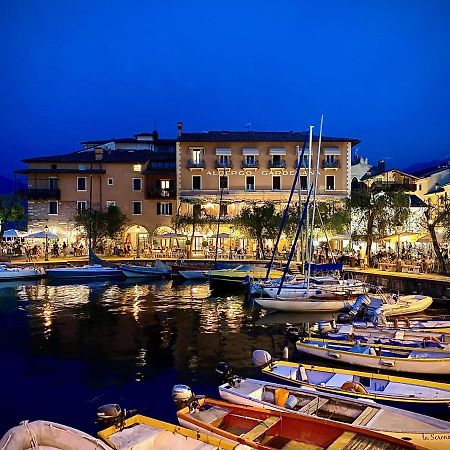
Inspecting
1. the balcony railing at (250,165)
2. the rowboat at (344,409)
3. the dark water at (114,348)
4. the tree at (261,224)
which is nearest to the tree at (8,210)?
the dark water at (114,348)

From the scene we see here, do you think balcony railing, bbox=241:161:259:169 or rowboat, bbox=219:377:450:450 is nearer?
rowboat, bbox=219:377:450:450

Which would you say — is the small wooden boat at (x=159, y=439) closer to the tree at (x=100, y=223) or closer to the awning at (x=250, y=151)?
the tree at (x=100, y=223)

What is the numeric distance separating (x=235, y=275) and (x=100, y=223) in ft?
71.8

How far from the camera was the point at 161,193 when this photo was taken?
197 ft

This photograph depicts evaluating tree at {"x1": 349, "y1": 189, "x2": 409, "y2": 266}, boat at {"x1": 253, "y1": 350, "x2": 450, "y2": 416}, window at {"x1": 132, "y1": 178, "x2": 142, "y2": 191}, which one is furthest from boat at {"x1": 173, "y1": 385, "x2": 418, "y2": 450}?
window at {"x1": 132, "y1": 178, "x2": 142, "y2": 191}

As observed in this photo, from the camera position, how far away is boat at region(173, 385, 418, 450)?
29.5 ft

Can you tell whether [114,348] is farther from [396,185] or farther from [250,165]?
[396,185]

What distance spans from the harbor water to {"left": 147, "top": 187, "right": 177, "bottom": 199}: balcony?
84.1 ft

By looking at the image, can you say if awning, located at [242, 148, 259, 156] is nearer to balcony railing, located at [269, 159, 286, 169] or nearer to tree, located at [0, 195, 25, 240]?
balcony railing, located at [269, 159, 286, 169]

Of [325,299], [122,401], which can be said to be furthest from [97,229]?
[122,401]

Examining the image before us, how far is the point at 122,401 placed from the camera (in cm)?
1436

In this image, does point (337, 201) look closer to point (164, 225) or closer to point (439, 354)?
point (164, 225)

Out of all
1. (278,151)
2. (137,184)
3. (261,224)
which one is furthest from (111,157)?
(261,224)

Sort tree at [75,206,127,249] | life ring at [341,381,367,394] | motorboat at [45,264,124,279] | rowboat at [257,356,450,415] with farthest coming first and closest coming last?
tree at [75,206,127,249] → motorboat at [45,264,124,279] → life ring at [341,381,367,394] → rowboat at [257,356,450,415]
